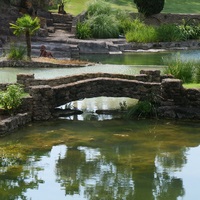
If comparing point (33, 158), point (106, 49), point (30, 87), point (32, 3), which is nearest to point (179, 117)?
point (30, 87)

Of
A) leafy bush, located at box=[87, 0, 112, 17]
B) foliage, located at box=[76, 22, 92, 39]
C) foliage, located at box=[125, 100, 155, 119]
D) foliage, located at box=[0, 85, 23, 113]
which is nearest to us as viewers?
foliage, located at box=[0, 85, 23, 113]

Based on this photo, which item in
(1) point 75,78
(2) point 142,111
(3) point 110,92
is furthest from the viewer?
(1) point 75,78

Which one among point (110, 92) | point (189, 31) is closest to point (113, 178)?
point (110, 92)

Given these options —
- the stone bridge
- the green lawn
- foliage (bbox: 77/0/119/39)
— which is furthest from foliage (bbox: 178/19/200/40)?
the stone bridge

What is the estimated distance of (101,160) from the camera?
15.7m

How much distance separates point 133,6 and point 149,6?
4903 mm

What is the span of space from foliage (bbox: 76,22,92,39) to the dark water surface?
1893cm

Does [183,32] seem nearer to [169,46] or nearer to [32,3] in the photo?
[169,46]

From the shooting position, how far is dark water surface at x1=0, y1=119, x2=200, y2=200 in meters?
13.4

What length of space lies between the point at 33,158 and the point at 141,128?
4.28 m

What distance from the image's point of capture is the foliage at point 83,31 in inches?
1507

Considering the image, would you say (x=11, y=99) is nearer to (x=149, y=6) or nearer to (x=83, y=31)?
(x=83, y=31)

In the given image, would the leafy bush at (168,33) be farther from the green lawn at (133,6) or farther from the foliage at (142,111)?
the foliage at (142,111)

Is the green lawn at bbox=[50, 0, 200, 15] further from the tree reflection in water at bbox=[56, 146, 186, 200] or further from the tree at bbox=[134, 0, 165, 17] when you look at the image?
the tree reflection in water at bbox=[56, 146, 186, 200]
